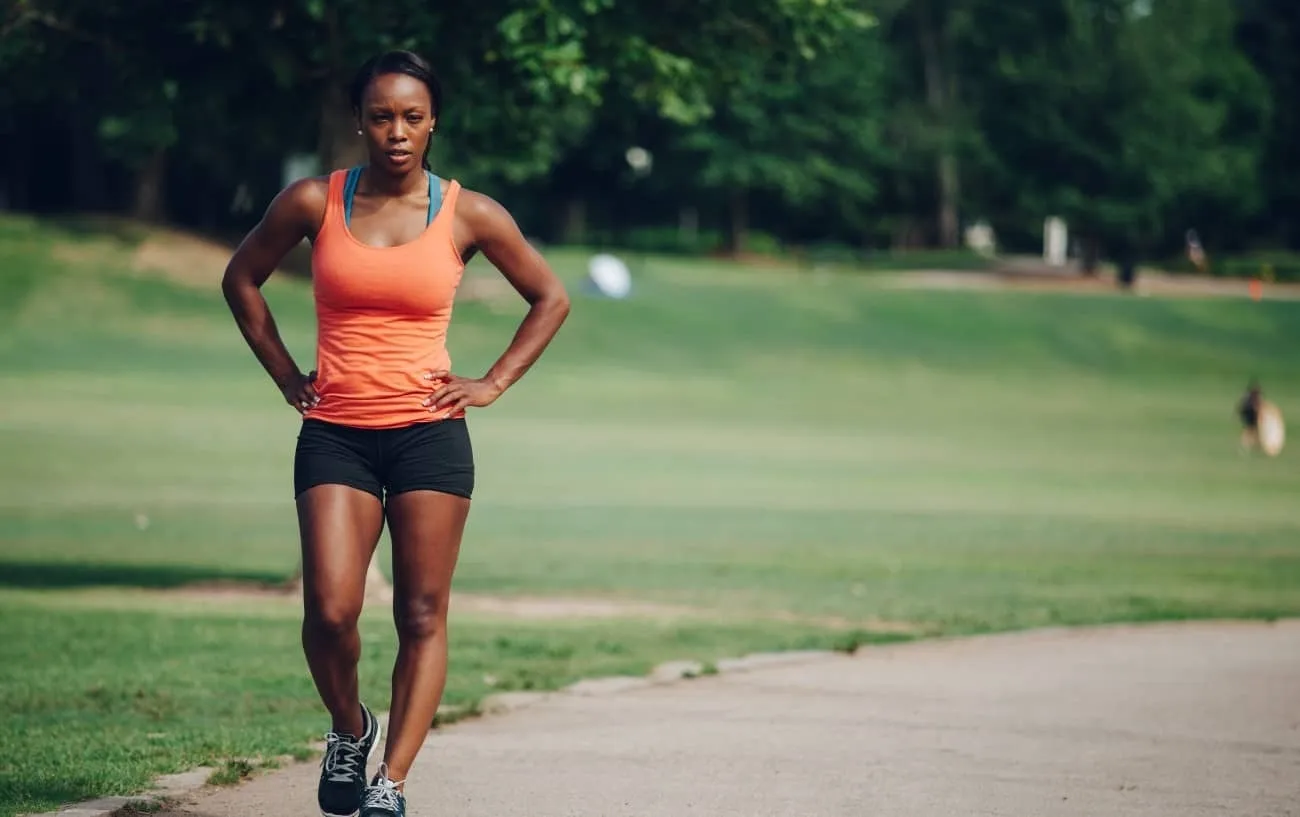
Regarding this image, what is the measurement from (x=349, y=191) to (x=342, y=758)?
154 cm

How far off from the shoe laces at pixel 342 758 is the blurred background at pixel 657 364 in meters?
1.01

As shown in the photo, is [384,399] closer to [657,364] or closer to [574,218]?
[657,364]

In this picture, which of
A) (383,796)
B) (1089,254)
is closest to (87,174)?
(1089,254)

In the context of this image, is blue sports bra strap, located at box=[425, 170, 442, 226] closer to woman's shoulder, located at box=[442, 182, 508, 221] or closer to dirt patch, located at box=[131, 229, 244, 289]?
woman's shoulder, located at box=[442, 182, 508, 221]

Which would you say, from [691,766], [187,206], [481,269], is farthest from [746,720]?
[187,206]

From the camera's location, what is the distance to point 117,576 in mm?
16266

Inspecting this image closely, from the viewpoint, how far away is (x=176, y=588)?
1538 cm

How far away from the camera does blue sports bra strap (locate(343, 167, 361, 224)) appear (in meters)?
6.21

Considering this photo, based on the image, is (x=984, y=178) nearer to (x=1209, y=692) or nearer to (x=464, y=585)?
(x=464, y=585)

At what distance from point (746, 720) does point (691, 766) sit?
3.92 ft

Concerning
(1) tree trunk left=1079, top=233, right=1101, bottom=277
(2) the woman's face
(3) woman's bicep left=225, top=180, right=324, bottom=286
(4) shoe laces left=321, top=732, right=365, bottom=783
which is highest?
(1) tree trunk left=1079, top=233, right=1101, bottom=277

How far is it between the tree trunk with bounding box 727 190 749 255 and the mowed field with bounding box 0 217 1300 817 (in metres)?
19.6

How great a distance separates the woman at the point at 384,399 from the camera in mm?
6164

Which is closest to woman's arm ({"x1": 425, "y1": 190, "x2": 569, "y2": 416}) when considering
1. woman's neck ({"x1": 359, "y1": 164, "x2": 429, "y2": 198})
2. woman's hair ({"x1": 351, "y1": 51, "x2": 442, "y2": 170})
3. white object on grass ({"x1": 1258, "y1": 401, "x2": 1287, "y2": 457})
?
woman's neck ({"x1": 359, "y1": 164, "x2": 429, "y2": 198})
